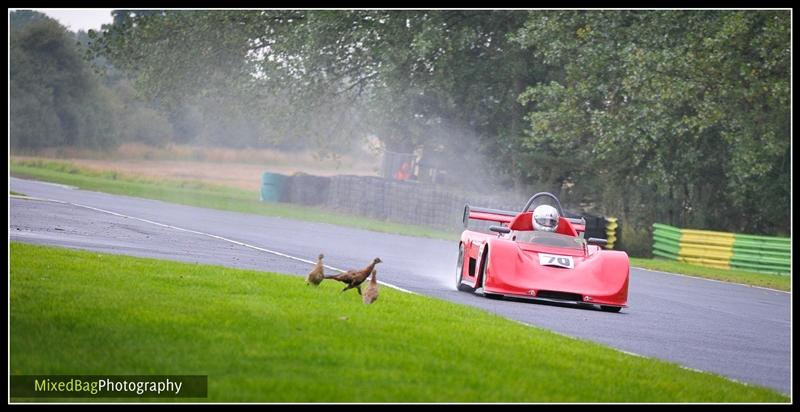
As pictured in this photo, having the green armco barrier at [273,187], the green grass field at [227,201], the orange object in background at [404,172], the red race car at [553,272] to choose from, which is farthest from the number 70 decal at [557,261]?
the green armco barrier at [273,187]

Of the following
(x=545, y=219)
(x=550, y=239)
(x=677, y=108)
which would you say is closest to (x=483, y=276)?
(x=550, y=239)

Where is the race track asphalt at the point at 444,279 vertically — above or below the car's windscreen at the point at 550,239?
below

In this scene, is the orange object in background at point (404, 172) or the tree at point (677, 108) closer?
the tree at point (677, 108)

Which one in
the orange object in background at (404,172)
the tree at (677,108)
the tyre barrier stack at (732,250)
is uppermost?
the tree at (677,108)

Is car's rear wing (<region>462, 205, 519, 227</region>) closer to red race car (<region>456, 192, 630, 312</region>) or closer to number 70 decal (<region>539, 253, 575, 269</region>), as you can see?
red race car (<region>456, 192, 630, 312</region>)

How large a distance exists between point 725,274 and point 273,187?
24039mm

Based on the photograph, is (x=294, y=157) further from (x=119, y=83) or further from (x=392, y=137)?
(x=392, y=137)

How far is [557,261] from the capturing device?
51.5 ft

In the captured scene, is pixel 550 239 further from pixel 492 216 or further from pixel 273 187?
pixel 273 187

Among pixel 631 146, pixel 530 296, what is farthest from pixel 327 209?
pixel 530 296

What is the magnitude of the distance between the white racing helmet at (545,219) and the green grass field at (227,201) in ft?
36.2

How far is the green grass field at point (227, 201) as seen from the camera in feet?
96.6

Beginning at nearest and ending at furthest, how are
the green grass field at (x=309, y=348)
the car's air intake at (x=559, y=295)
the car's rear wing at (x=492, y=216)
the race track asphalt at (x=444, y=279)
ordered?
the green grass field at (x=309, y=348), the race track asphalt at (x=444, y=279), the car's air intake at (x=559, y=295), the car's rear wing at (x=492, y=216)

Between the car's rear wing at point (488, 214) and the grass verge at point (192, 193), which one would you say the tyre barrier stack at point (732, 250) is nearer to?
the grass verge at point (192, 193)
